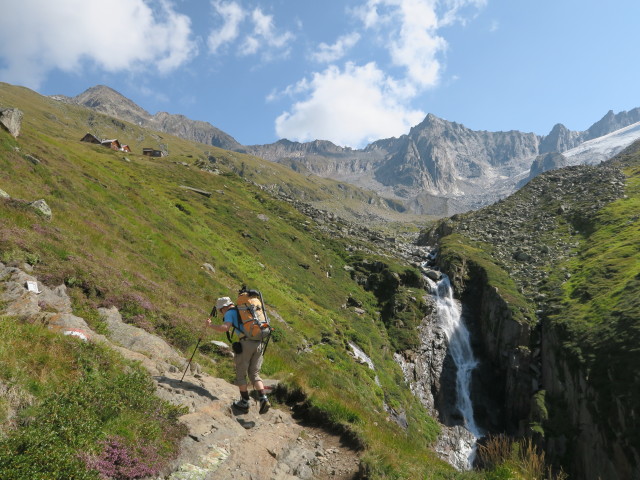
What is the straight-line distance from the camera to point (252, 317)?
961 centimetres

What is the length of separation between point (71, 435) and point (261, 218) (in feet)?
161

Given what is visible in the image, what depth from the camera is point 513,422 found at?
36.4 meters

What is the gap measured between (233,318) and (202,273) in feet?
47.8

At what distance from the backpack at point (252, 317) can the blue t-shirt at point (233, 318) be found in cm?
8

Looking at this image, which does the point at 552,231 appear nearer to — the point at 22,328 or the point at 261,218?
the point at 261,218

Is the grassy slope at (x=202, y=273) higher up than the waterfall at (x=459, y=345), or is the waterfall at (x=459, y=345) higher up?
the grassy slope at (x=202, y=273)

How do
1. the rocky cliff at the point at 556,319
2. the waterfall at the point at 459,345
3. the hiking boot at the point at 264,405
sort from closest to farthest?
the hiking boot at the point at 264,405 → the rocky cliff at the point at 556,319 → the waterfall at the point at 459,345

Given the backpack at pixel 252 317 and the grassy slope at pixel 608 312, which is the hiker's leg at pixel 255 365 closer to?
the backpack at pixel 252 317

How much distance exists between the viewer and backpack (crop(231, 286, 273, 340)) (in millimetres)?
9531

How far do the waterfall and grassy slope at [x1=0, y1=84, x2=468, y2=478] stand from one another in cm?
759

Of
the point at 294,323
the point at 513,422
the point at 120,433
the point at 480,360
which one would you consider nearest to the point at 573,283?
the point at 480,360

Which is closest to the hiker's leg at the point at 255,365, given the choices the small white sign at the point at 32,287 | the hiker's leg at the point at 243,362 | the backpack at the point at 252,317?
the hiker's leg at the point at 243,362

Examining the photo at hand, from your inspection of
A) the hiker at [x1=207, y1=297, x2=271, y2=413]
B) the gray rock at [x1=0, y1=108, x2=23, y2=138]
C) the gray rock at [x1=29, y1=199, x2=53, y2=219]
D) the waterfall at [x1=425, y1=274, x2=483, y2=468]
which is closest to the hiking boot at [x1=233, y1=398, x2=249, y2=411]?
the hiker at [x1=207, y1=297, x2=271, y2=413]

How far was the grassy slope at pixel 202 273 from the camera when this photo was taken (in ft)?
39.1
